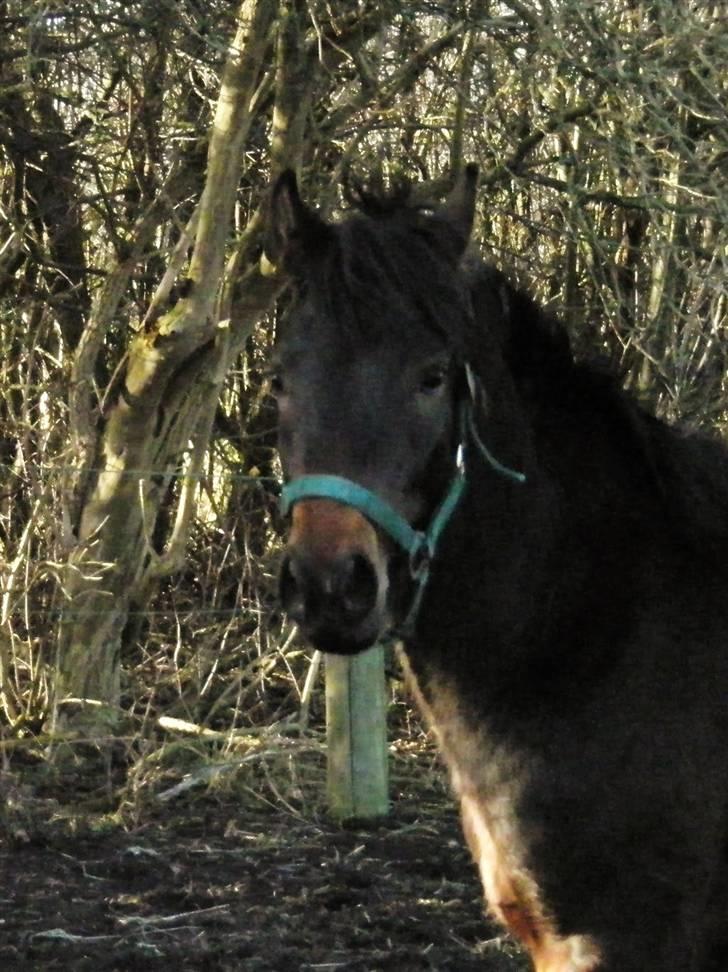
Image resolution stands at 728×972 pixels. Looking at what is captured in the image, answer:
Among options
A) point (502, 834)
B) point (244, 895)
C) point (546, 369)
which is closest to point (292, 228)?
point (546, 369)

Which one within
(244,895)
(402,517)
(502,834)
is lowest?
(244,895)

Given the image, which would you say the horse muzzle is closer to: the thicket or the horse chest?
the horse chest

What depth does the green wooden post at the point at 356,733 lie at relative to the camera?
5.32 metres

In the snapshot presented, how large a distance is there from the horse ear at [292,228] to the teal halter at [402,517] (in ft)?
1.36

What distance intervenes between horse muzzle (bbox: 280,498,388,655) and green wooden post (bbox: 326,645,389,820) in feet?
8.73

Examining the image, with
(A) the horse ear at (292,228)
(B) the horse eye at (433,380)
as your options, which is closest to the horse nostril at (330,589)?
(B) the horse eye at (433,380)

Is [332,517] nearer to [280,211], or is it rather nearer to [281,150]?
[280,211]

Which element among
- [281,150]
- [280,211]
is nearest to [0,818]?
[281,150]

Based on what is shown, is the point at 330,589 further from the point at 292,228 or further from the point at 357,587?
the point at 292,228

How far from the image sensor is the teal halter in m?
2.61

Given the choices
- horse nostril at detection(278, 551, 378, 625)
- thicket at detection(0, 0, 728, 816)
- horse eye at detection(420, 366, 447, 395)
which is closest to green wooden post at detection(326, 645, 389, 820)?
thicket at detection(0, 0, 728, 816)

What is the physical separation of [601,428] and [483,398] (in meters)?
0.38

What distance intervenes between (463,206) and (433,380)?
0.45 m

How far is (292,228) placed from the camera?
294cm
